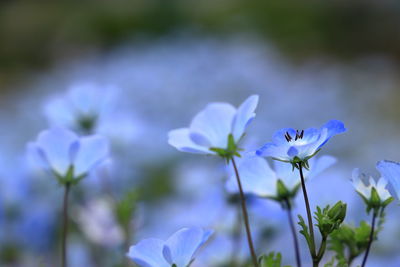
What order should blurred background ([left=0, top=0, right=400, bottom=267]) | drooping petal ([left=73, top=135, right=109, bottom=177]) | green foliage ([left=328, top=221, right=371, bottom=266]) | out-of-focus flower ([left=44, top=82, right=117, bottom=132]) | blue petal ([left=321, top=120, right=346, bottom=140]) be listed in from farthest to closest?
blurred background ([left=0, top=0, right=400, bottom=267]) < out-of-focus flower ([left=44, top=82, right=117, bottom=132]) < drooping petal ([left=73, top=135, right=109, bottom=177]) < green foliage ([left=328, top=221, right=371, bottom=266]) < blue petal ([left=321, top=120, right=346, bottom=140])

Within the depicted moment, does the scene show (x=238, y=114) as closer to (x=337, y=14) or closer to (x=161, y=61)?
(x=161, y=61)

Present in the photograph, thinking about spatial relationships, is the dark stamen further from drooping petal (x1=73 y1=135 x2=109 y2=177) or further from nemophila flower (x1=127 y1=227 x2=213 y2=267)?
drooping petal (x1=73 y1=135 x2=109 y2=177)

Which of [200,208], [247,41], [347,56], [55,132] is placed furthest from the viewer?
[347,56]

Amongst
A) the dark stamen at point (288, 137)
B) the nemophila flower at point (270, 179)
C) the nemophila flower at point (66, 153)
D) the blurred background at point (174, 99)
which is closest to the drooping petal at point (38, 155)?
the nemophila flower at point (66, 153)

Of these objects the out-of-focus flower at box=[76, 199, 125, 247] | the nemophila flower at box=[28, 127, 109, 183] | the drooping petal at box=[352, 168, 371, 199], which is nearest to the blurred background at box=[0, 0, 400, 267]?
the out-of-focus flower at box=[76, 199, 125, 247]

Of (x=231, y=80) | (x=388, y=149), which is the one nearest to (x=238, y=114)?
(x=388, y=149)
